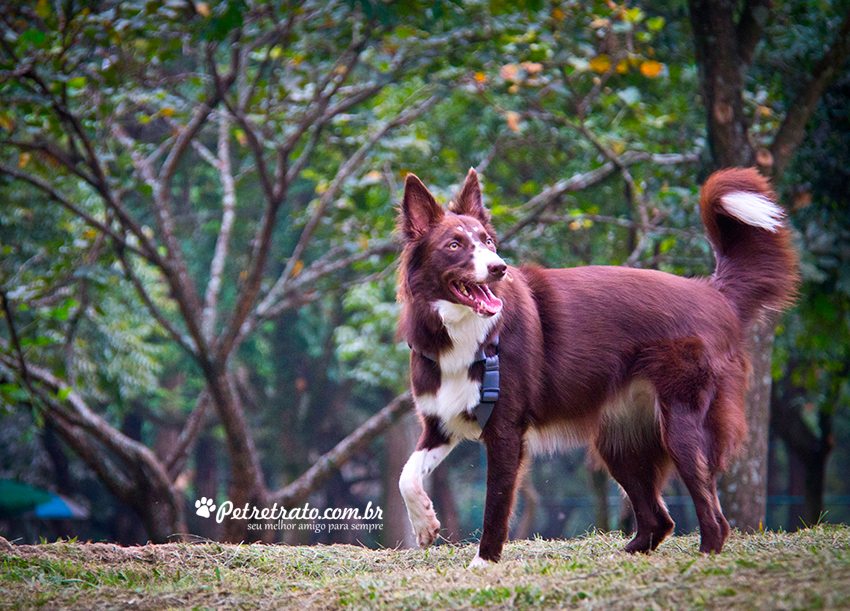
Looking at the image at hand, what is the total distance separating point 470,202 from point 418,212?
1.36 ft

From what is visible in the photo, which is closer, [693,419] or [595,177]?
[693,419]

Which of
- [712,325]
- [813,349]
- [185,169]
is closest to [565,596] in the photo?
[712,325]

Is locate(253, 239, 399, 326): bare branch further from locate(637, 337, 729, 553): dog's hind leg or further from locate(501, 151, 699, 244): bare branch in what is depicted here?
locate(637, 337, 729, 553): dog's hind leg

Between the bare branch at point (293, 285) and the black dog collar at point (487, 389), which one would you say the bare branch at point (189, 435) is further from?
the black dog collar at point (487, 389)

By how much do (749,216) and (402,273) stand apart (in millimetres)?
2014

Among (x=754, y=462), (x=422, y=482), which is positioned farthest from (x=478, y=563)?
(x=754, y=462)

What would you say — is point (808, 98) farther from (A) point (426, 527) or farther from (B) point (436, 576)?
(B) point (436, 576)

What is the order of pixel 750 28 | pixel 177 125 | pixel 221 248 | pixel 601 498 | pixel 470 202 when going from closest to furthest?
pixel 470 202, pixel 750 28, pixel 221 248, pixel 177 125, pixel 601 498

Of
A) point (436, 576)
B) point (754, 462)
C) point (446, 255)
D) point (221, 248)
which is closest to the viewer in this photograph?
point (436, 576)

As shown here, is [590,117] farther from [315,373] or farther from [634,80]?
[315,373]

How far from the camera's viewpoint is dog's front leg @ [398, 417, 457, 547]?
3859 millimetres

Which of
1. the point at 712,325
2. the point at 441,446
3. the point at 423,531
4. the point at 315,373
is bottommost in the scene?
the point at 315,373

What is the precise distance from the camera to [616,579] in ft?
9.98

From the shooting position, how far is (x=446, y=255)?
4.01 meters
